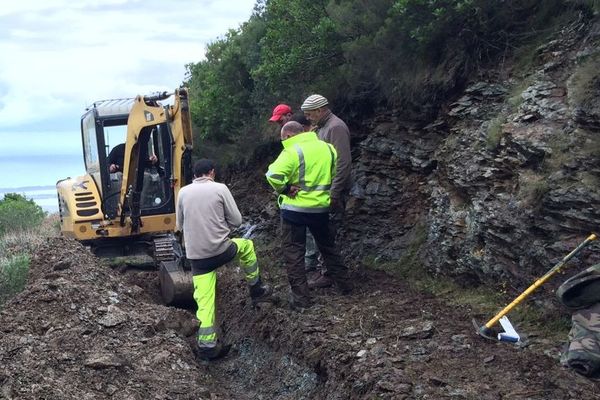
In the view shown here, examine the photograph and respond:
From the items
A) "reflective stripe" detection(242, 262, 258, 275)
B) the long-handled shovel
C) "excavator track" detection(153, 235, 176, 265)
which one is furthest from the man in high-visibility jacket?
"excavator track" detection(153, 235, 176, 265)

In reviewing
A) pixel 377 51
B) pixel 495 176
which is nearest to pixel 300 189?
pixel 495 176

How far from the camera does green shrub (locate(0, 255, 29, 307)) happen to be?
34.3 feet

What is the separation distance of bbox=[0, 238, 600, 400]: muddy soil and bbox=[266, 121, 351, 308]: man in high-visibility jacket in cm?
50

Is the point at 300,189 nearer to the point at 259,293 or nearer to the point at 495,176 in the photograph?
the point at 259,293

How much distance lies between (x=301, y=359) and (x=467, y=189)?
8.09 ft

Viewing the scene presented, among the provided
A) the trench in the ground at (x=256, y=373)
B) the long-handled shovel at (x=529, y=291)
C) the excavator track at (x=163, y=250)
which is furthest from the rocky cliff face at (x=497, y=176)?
the excavator track at (x=163, y=250)

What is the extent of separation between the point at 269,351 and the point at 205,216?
155 centimetres

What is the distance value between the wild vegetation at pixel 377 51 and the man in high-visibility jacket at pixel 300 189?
204 cm

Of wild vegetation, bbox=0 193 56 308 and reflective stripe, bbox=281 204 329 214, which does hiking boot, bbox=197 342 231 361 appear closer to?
reflective stripe, bbox=281 204 329 214

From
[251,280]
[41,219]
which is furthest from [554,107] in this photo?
[41,219]

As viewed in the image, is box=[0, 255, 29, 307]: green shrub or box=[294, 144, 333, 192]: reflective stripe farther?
box=[0, 255, 29, 307]: green shrub

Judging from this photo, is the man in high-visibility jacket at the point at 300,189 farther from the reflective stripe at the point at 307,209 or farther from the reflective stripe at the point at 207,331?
the reflective stripe at the point at 207,331

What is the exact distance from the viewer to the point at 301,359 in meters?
7.36

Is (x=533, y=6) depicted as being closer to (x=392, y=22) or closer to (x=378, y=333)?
(x=392, y=22)
